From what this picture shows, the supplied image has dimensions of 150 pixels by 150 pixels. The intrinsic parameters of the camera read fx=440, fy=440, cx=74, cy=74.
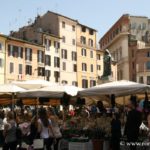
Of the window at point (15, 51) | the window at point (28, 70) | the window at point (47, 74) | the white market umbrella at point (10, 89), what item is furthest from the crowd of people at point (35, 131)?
the window at point (47, 74)

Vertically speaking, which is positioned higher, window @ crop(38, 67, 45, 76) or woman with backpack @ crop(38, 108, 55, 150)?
window @ crop(38, 67, 45, 76)

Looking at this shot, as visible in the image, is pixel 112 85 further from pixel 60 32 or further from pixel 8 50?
pixel 60 32

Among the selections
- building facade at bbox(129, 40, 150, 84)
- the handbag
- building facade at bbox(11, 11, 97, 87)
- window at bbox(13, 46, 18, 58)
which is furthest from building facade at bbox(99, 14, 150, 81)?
the handbag

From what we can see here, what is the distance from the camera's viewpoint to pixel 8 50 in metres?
57.7

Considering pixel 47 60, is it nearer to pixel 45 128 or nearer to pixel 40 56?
pixel 40 56

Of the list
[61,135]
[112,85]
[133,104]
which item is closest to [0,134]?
[61,135]

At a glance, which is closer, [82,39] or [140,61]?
[82,39]

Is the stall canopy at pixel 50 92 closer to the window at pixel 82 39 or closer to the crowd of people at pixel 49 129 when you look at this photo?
the crowd of people at pixel 49 129

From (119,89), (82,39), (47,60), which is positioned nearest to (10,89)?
(119,89)

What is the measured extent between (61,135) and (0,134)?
10.1ft

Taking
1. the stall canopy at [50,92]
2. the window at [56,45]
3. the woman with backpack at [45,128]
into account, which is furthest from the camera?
the window at [56,45]

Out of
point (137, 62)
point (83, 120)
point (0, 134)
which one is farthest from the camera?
point (137, 62)

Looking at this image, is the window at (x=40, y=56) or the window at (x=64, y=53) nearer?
the window at (x=40, y=56)

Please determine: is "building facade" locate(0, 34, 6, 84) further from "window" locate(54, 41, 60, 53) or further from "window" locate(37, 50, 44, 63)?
"window" locate(54, 41, 60, 53)
